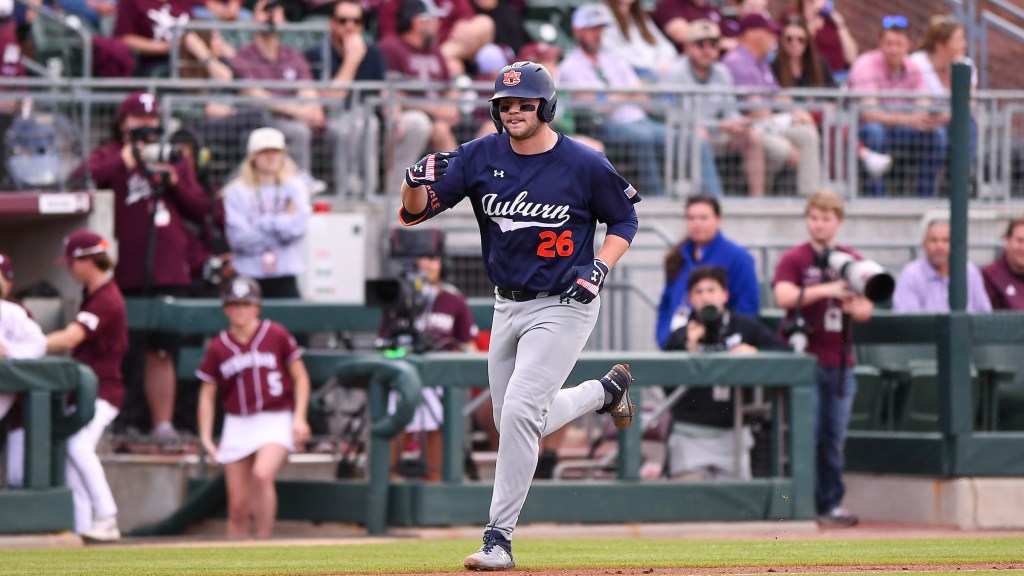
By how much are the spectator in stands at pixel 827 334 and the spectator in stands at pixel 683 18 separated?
4.96 meters

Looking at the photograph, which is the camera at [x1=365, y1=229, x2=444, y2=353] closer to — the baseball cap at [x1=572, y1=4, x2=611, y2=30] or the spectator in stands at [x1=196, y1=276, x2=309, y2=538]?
the spectator in stands at [x1=196, y1=276, x2=309, y2=538]

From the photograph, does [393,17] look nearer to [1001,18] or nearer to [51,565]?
[1001,18]

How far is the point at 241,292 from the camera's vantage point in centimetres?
1091

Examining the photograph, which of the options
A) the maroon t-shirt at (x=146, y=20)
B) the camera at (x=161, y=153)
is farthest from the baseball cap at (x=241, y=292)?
the maroon t-shirt at (x=146, y=20)

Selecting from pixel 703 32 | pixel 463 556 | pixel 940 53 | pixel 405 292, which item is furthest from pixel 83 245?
pixel 940 53

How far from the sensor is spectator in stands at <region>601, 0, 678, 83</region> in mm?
15344

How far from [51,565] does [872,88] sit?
925cm

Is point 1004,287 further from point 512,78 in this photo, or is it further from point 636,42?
point 512,78

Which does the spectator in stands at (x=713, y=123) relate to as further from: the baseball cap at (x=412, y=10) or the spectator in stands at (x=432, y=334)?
the spectator in stands at (x=432, y=334)

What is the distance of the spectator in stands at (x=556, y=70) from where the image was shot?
1363 cm

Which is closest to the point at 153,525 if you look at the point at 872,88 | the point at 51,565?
the point at 51,565

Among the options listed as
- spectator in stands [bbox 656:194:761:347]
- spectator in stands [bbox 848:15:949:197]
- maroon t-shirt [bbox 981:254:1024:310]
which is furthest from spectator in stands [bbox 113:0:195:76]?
maroon t-shirt [bbox 981:254:1024:310]

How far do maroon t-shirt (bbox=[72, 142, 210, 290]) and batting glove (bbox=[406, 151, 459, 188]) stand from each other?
17.0ft

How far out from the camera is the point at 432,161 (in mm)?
7211
